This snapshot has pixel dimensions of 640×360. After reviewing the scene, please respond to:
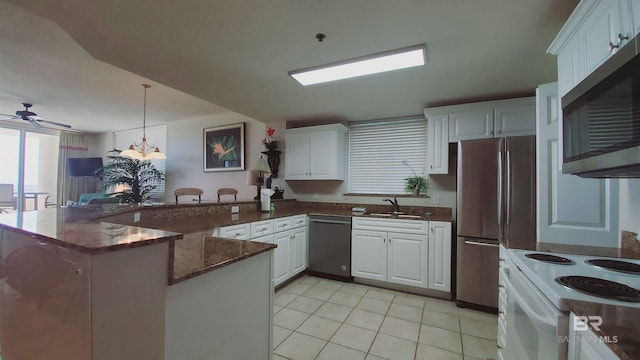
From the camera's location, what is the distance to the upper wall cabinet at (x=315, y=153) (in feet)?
12.1

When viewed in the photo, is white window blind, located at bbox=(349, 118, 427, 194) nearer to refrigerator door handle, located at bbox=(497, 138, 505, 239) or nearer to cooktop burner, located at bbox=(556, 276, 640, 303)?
refrigerator door handle, located at bbox=(497, 138, 505, 239)

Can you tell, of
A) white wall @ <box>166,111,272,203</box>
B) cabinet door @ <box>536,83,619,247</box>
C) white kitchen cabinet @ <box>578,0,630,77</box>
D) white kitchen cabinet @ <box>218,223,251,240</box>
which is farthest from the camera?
white wall @ <box>166,111,272,203</box>

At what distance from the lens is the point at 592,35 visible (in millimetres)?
1247

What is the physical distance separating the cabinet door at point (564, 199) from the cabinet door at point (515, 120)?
91cm

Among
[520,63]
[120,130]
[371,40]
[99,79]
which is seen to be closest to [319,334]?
[371,40]

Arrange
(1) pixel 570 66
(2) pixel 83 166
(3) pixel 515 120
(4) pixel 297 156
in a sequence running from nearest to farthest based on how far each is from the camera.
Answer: (1) pixel 570 66 < (3) pixel 515 120 < (4) pixel 297 156 < (2) pixel 83 166

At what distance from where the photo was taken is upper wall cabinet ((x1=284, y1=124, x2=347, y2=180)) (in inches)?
146

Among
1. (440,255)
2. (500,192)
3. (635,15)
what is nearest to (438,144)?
(500,192)

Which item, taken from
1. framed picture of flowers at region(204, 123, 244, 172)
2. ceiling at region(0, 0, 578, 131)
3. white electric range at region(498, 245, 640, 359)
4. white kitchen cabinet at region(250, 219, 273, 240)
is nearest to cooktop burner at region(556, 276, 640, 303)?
white electric range at region(498, 245, 640, 359)

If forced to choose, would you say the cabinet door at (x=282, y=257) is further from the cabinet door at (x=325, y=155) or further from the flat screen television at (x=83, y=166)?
the flat screen television at (x=83, y=166)

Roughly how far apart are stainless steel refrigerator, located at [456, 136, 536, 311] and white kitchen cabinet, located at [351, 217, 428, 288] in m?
0.39

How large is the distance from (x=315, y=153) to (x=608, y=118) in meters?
3.08

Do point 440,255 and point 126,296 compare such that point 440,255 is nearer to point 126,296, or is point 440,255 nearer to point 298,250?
point 298,250

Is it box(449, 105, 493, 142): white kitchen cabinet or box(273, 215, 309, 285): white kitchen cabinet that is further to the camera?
box(273, 215, 309, 285): white kitchen cabinet
